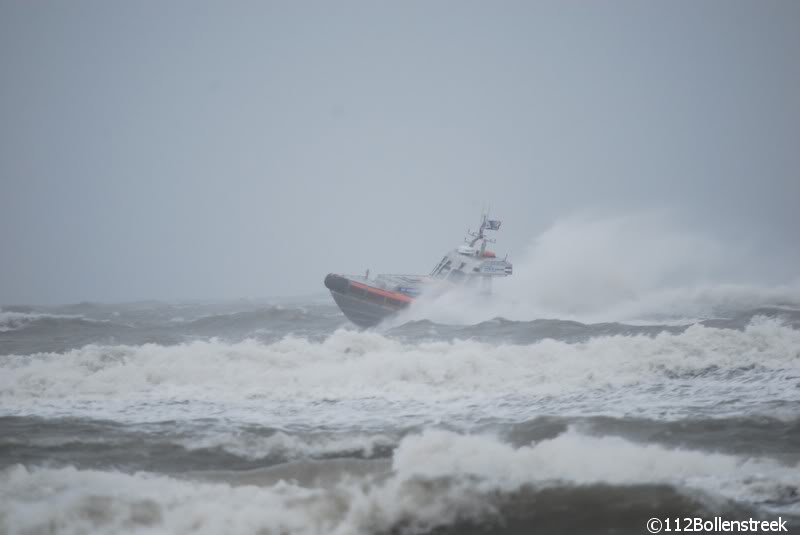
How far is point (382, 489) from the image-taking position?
15.2 ft

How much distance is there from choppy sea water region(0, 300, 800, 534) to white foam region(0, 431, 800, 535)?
20 millimetres

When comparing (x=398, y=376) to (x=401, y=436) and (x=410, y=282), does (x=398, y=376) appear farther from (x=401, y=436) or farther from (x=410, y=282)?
(x=410, y=282)

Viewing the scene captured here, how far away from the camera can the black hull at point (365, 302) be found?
72.4 feet

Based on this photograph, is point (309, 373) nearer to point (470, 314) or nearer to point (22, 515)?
point (22, 515)

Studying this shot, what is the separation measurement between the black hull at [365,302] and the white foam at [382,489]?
1631 cm

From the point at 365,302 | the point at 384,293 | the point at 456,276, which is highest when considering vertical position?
the point at 456,276

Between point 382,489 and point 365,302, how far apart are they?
1752 cm

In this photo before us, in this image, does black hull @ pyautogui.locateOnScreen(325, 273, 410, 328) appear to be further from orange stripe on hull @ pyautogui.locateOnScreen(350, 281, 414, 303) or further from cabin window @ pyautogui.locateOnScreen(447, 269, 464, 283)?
cabin window @ pyautogui.locateOnScreen(447, 269, 464, 283)

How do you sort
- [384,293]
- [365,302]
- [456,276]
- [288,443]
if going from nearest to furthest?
[288,443] < [365,302] < [384,293] < [456,276]

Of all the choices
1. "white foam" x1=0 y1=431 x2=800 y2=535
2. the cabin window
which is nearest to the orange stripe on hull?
the cabin window

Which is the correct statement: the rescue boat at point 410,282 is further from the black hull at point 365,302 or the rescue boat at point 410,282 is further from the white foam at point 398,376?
the white foam at point 398,376

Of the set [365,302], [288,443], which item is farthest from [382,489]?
[365,302]

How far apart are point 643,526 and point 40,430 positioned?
729 centimetres

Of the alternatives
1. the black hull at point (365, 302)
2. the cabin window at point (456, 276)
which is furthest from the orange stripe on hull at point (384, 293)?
the cabin window at point (456, 276)
